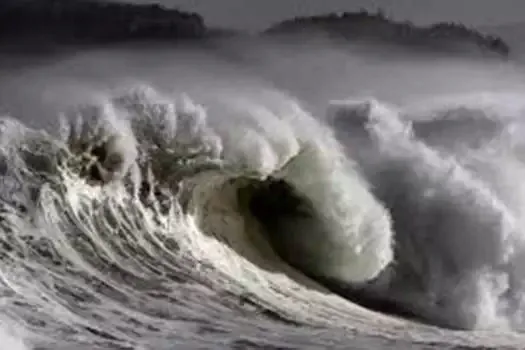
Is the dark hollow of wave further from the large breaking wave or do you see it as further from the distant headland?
the distant headland

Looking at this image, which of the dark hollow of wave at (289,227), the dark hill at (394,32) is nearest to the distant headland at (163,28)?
the dark hill at (394,32)

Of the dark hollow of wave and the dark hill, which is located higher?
the dark hill

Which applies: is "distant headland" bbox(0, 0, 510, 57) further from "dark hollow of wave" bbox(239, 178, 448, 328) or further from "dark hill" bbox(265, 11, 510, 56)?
"dark hollow of wave" bbox(239, 178, 448, 328)

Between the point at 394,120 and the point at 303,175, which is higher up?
the point at 394,120

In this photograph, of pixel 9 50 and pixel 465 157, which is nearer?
pixel 9 50

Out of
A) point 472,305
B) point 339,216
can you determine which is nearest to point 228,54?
point 339,216

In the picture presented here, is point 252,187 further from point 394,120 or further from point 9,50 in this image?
point 9,50

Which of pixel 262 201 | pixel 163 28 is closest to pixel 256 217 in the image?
pixel 262 201

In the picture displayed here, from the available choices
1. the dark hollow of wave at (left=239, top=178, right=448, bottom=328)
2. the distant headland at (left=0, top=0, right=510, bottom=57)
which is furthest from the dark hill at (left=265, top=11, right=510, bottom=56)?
the dark hollow of wave at (left=239, top=178, right=448, bottom=328)
